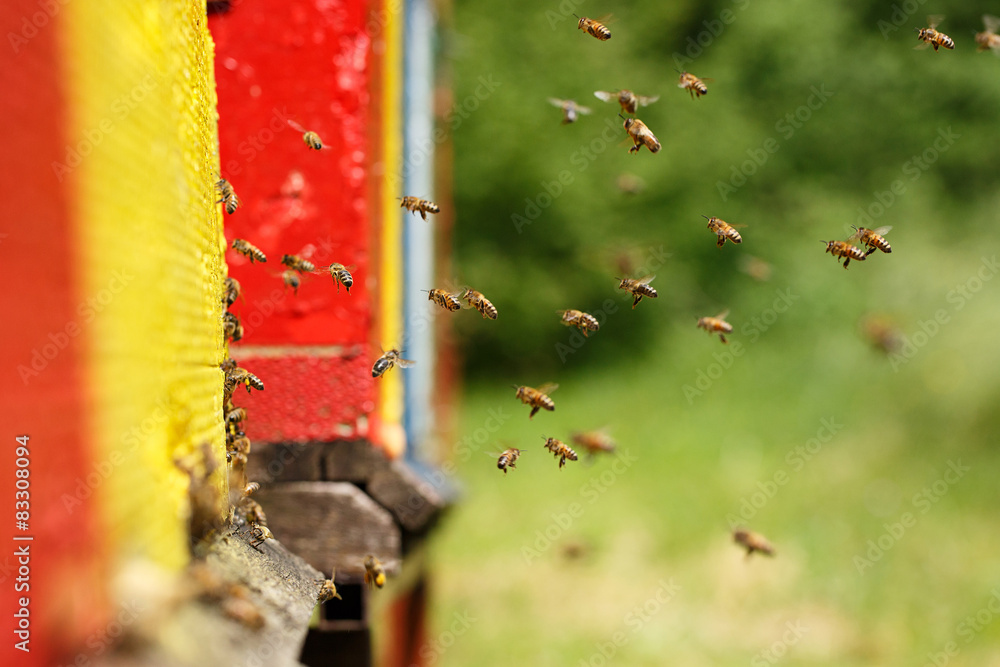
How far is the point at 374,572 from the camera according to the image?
2432 mm

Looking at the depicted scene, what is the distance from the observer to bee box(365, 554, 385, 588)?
7.97ft

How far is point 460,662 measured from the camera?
563 centimetres

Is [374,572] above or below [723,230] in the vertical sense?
below

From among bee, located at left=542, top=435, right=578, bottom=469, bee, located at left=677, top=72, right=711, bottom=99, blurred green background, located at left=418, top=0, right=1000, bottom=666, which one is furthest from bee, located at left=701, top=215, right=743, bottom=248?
blurred green background, located at left=418, top=0, right=1000, bottom=666

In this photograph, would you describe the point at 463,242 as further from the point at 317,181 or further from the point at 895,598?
the point at 317,181

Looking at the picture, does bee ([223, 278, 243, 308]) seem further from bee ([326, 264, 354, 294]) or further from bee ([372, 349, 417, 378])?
bee ([372, 349, 417, 378])

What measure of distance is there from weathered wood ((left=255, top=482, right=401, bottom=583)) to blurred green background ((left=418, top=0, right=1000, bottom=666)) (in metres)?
3.44

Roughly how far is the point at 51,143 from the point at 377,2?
1.99 metres

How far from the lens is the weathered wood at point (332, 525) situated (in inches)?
95.4

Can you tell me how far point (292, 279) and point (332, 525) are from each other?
74 cm

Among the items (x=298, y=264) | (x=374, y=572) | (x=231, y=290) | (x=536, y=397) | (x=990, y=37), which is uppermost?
(x=990, y=37)

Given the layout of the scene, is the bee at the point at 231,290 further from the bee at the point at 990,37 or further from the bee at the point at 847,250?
the bee at the point at 990,37

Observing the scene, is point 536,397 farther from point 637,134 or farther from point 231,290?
point 231,290

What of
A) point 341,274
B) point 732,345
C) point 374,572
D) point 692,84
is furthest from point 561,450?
point 732,345
